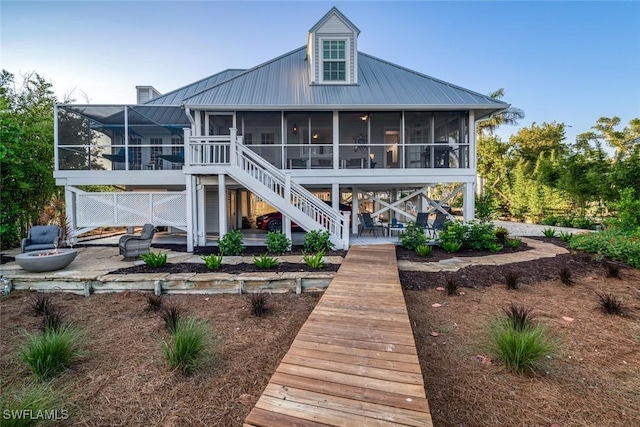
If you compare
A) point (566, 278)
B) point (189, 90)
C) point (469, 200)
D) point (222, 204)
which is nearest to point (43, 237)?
point (222, 204)

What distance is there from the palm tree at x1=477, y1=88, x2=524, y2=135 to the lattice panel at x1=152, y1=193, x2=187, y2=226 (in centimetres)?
2754

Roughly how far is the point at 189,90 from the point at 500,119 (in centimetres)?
2753

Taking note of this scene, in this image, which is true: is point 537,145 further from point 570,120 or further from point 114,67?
point 114,67

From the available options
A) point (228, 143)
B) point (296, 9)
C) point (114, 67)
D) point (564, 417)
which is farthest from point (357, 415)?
point (114, 67)

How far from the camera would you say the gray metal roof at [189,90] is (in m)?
11.5

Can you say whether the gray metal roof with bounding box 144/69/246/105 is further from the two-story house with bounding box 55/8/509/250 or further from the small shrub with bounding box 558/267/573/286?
the small shrub with bounding box 558/267/573/286

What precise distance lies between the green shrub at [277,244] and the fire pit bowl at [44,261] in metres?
4.56

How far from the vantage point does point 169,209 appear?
9.33 m

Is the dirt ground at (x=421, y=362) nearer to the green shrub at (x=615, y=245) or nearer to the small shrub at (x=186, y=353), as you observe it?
the small shrub at (x=186, y=353)

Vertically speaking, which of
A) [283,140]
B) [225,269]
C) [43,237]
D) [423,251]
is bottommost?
[225,269]
